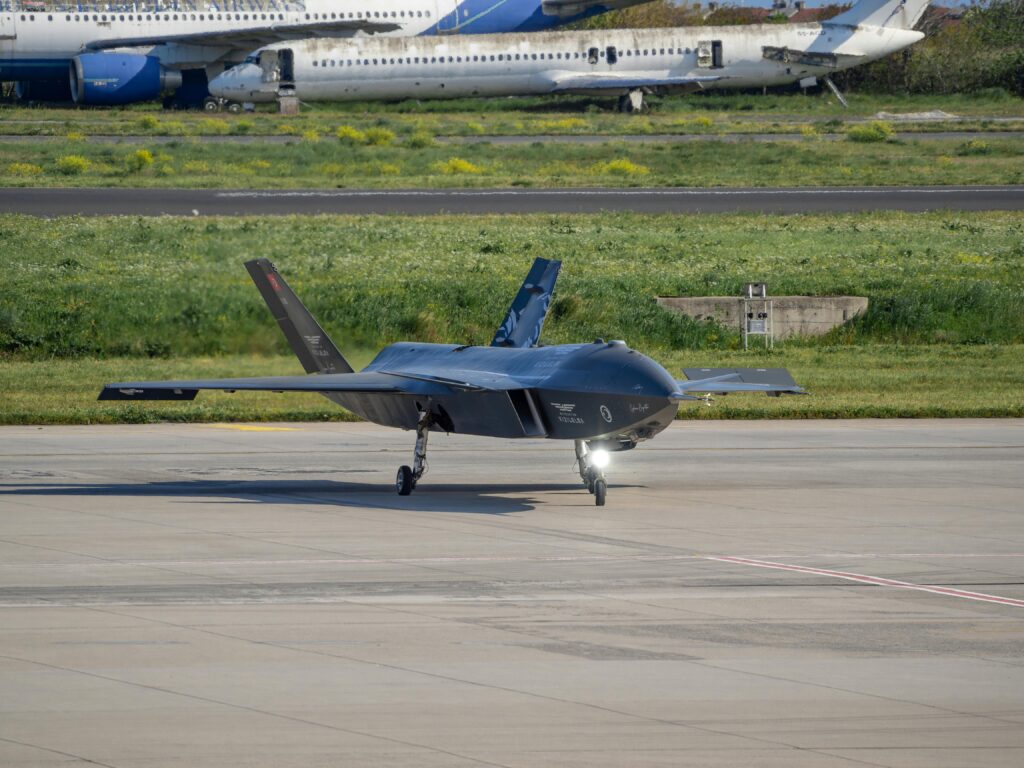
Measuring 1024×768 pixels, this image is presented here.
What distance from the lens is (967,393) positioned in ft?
100

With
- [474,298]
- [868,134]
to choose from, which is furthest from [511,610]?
[868,134]

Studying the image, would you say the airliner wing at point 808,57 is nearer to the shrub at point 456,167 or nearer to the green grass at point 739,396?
the shrub at point 456,167

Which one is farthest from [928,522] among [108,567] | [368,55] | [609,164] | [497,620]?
[368,55]

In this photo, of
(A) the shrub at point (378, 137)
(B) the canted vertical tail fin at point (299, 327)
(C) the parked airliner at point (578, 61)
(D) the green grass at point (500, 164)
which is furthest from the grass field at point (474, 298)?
(C) the parked airliner at point (578, 61)

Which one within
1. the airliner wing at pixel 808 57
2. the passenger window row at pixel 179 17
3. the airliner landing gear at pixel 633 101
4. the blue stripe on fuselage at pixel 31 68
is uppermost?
the passenger window row at pixel 179 17

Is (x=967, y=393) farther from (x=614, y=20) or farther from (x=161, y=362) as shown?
(x=614, y=20)

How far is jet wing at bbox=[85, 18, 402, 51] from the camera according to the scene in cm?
8600

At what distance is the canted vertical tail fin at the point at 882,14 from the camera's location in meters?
92.4

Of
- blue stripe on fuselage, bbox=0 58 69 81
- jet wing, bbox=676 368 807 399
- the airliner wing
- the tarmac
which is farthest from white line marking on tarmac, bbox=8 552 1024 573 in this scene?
the airliner wing

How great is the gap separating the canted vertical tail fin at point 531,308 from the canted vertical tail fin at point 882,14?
75321mm

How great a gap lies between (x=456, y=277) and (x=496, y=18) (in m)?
61.1

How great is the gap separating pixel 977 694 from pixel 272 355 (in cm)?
2209

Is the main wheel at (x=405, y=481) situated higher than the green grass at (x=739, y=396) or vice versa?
the main wheel at (x=405, y=481)
